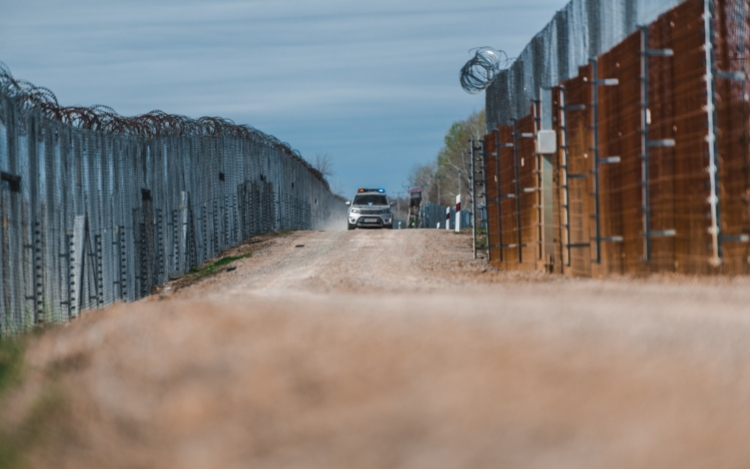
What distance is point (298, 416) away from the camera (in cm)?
546

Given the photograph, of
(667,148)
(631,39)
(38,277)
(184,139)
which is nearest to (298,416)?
(667,148)

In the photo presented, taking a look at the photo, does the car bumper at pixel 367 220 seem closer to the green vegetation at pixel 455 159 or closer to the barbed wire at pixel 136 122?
the barbed wire at pixel 136 122

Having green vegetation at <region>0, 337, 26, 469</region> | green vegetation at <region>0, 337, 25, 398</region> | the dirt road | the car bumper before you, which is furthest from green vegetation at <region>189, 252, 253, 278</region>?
the car bumper

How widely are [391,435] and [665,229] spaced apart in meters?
7.80

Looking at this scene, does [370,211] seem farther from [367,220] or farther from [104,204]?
[104,204]

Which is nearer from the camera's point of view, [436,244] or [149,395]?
[149,395]

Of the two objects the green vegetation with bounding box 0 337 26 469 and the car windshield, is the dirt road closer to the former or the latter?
the green vegetation with bounding box 0 337 26 469

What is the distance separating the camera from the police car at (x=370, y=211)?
151 ft

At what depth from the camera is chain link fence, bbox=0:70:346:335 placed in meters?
A: 14.2

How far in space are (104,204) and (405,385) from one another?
532 inches

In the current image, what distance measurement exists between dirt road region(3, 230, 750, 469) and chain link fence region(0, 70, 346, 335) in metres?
5.25

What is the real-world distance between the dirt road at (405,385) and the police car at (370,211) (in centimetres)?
3625

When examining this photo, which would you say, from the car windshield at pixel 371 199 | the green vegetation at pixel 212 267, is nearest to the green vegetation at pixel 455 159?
the car windshield at pixel 371 199

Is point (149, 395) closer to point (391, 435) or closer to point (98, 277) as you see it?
point (391, 435)
